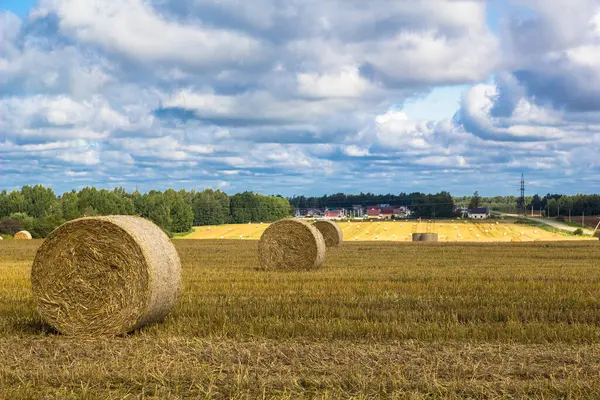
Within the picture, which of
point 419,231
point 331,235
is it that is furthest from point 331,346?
point 419,231

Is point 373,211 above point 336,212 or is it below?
above

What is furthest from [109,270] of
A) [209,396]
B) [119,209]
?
[119,209]

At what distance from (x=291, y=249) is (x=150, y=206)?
79.5 m

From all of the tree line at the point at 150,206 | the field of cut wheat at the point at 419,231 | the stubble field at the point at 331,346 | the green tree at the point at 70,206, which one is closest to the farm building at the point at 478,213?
the tree line at the point at 150,206

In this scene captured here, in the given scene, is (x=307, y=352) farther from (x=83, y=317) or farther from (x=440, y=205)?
(x=440, y=205)

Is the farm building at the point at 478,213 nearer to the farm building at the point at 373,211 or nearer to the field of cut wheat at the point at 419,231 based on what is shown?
the farm building at the point at 373,211

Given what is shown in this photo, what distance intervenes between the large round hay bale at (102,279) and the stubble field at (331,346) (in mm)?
350

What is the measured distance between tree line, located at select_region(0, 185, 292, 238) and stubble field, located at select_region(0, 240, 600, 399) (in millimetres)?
66667

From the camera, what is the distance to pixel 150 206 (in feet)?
325

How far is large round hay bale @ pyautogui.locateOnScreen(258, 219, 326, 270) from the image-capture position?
21812 mm

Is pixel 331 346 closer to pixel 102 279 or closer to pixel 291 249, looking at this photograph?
pixel 102 279

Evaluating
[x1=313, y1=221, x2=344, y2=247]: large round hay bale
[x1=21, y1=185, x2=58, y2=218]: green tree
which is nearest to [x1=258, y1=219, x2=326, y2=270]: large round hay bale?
[x1=313, y1=221, x2=344, y2=247]: large round hay bale

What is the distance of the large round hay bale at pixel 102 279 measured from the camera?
1091 centimetres

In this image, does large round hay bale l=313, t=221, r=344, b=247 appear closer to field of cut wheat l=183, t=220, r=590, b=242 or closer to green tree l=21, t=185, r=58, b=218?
field of cut wheat l=183, t=220, r=590, b=242
